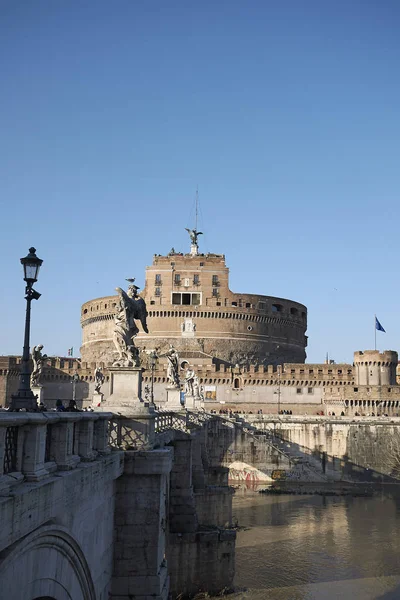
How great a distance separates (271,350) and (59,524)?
9528 centimetres

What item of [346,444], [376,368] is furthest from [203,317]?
[346,444]

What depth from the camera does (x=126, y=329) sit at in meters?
16.7

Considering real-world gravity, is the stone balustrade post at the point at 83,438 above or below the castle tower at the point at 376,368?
below

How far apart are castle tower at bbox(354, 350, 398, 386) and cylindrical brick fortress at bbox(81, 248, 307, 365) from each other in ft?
59.9

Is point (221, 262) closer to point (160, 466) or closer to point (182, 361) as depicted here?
point (182, 361)

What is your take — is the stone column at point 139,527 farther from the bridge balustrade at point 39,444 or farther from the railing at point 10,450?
the railing at point 10,450

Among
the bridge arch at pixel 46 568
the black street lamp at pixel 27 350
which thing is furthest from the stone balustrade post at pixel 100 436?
the bridge arch at pixel 46 568

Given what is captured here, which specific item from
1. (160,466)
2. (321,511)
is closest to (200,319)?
(321,511)

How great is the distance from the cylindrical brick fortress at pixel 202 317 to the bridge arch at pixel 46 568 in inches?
3399

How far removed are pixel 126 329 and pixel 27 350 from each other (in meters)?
4.24

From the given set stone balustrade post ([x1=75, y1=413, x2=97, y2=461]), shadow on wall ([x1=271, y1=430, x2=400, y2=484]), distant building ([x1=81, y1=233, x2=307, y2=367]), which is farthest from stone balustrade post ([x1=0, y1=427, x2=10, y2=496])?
distant building ([x1=81, y1=233, x2=307, y2=367])

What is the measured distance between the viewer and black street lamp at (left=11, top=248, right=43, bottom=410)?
1167cm

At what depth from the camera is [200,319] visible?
99.2 metres

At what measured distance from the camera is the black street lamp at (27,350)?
1167cm
